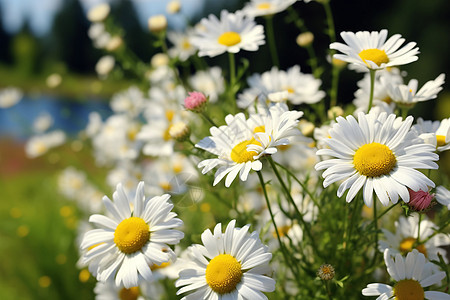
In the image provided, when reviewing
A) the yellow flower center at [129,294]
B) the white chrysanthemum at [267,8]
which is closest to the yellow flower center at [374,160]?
the white chrysanthemum at [267,8]

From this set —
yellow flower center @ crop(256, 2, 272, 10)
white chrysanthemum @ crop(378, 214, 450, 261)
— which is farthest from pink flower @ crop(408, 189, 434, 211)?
yellow flower center @ crop(256, 2, 272, 10)

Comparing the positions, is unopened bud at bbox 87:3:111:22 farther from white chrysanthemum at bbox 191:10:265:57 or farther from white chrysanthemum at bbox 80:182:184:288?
white chrysanthemum at bbox 80:182:184:288

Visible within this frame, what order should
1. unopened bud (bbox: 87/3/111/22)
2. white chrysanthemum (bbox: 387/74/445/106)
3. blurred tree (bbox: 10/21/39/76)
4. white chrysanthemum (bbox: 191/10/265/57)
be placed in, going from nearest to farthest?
white chrysanthemum (bbox: 387/74/445/106), white chrysanthemum (bbox: 191/10/265/57), unopened bud (bbox: 87/3/111/22), blurred tree (bbox: 10/21/39/76)

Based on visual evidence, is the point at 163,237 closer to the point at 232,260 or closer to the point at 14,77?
the point at 232,260

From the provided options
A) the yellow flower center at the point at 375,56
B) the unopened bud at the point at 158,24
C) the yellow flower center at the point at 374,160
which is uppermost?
the unopened bud at the point at 158,24

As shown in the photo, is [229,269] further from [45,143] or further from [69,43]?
[69,43]

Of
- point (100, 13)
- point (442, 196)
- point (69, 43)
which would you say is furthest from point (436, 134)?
point (69, 43)

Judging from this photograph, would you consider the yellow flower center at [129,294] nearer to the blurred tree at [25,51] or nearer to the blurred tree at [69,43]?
the blurred tree at [25,51]
